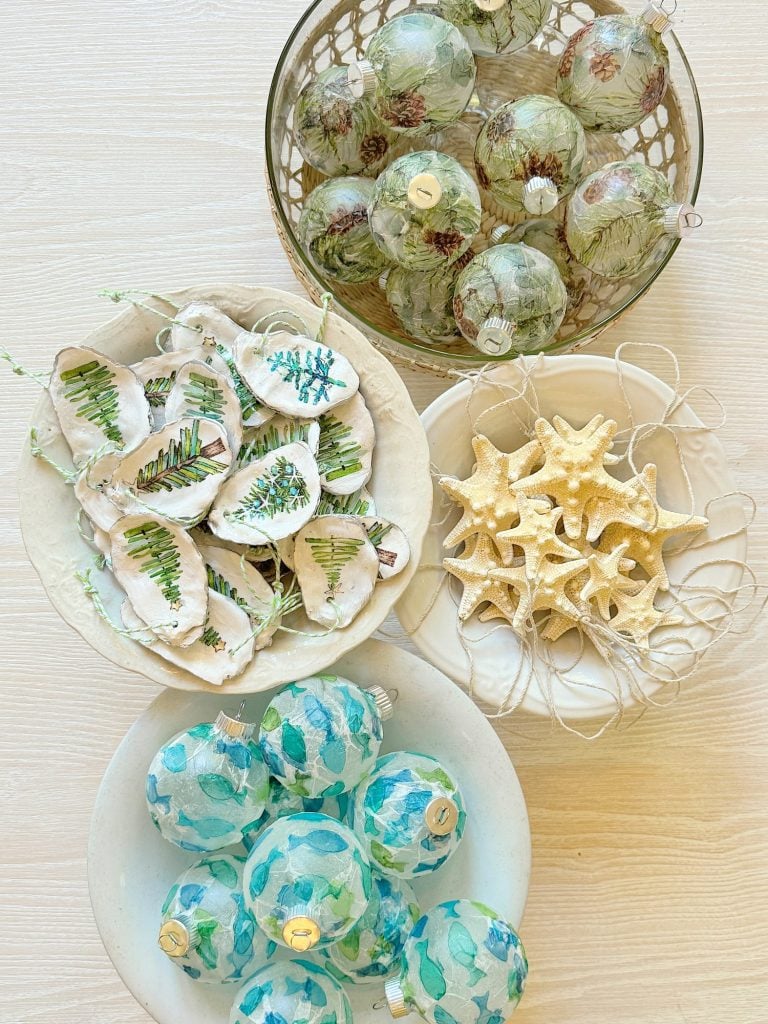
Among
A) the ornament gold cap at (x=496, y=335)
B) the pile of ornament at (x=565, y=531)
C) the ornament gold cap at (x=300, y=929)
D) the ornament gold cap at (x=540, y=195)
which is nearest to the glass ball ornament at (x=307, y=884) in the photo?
the ornament gold cap at (x=300, y=929)

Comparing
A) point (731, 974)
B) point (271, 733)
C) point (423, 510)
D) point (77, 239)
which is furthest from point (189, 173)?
point (731, 974)

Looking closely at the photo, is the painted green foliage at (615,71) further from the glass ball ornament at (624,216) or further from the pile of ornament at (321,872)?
the pile of ornament at (321,872)

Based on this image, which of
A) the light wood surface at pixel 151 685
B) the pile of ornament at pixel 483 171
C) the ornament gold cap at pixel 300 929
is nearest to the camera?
the ornament gold cap at pixel 300 929

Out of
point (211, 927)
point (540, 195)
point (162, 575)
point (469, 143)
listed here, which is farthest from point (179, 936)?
point (469, 143)

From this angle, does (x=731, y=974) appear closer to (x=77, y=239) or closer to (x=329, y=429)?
(x=329, y=429)

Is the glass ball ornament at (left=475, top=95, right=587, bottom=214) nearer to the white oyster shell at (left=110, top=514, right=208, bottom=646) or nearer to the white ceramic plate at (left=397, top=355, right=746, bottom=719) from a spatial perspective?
the white ceramic plate at (left=397, top=355, right=746, bottom=719)
